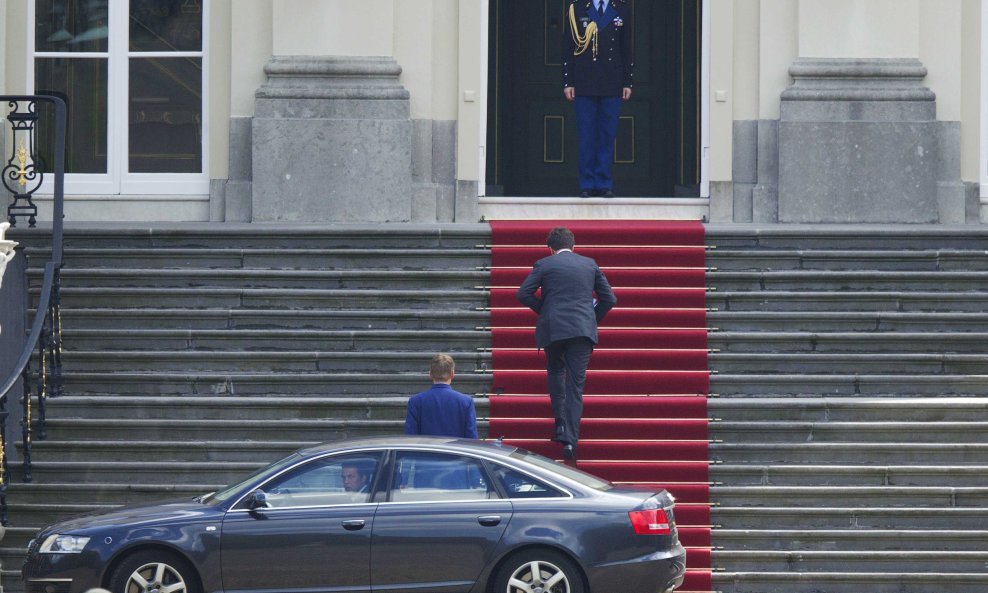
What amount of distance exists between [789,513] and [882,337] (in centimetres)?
222

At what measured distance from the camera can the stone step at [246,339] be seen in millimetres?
14141

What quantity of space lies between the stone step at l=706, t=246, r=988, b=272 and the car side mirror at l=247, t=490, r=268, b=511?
232 inches

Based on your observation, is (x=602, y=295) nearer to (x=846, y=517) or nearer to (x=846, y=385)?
(x=846, y=385)

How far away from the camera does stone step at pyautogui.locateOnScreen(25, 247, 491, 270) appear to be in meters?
14.9

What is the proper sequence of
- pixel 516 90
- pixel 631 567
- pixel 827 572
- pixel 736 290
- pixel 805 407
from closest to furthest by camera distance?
pixel 631 567 → pixel 827 572 → pixel 805 407 → pixel 736 290 → pixel 516 90

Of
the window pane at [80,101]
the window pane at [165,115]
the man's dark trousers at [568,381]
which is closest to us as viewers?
the man's dark trousers at [568,381]

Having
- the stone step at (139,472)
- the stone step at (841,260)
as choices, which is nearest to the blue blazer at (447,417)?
the stone step at (139,472)

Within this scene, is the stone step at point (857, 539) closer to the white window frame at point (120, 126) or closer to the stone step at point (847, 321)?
the stone step at point (847, 321)

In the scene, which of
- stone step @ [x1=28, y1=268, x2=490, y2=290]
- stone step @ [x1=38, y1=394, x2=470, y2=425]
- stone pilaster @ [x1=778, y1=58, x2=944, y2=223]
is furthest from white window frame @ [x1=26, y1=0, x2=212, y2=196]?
stone pilaster @ [x1=778, y1=58, x2=944, y2=223]

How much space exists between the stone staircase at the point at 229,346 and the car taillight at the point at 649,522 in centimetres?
337

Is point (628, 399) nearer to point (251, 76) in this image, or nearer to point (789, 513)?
point (789, 513)

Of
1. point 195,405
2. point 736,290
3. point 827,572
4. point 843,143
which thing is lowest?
point 827,572

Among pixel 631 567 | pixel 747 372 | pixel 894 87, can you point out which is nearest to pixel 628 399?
pixel 747 372

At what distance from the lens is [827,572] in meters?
12.2
